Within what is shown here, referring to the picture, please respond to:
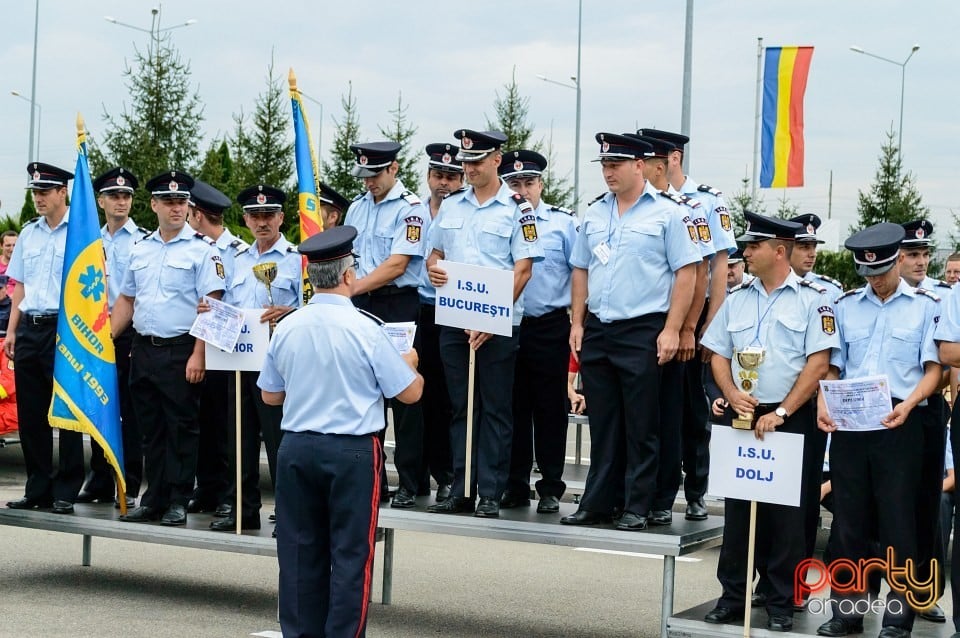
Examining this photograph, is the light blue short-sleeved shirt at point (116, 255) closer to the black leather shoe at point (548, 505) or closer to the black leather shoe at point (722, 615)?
the black leather shoe at point (548, 505)

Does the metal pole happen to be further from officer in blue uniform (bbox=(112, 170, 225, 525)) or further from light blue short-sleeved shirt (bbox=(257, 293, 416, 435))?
light blue short-sleeved shirt (bbox=(257, 293, 416, 435))

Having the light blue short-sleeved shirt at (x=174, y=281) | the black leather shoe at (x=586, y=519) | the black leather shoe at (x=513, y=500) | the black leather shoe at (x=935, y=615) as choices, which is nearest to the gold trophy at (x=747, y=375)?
the black leather shoe at (x=586, y=519)

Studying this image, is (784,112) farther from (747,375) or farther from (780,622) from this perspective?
(780,622)

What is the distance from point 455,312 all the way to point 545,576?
2.95 meters

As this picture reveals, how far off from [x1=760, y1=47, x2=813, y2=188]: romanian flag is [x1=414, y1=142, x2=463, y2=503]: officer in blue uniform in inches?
457

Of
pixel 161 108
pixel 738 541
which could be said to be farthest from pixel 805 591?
pixel 161 108

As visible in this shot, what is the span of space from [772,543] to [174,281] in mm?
4183

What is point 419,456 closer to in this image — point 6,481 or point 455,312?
point 455,312

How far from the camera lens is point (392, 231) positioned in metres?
8.54

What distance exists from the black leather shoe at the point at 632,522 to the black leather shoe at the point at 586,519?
0.22 m

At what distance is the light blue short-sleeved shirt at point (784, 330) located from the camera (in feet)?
21.9

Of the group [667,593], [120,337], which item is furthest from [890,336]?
[120,337]

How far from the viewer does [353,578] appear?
5.89m

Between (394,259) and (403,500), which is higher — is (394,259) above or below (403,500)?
above
